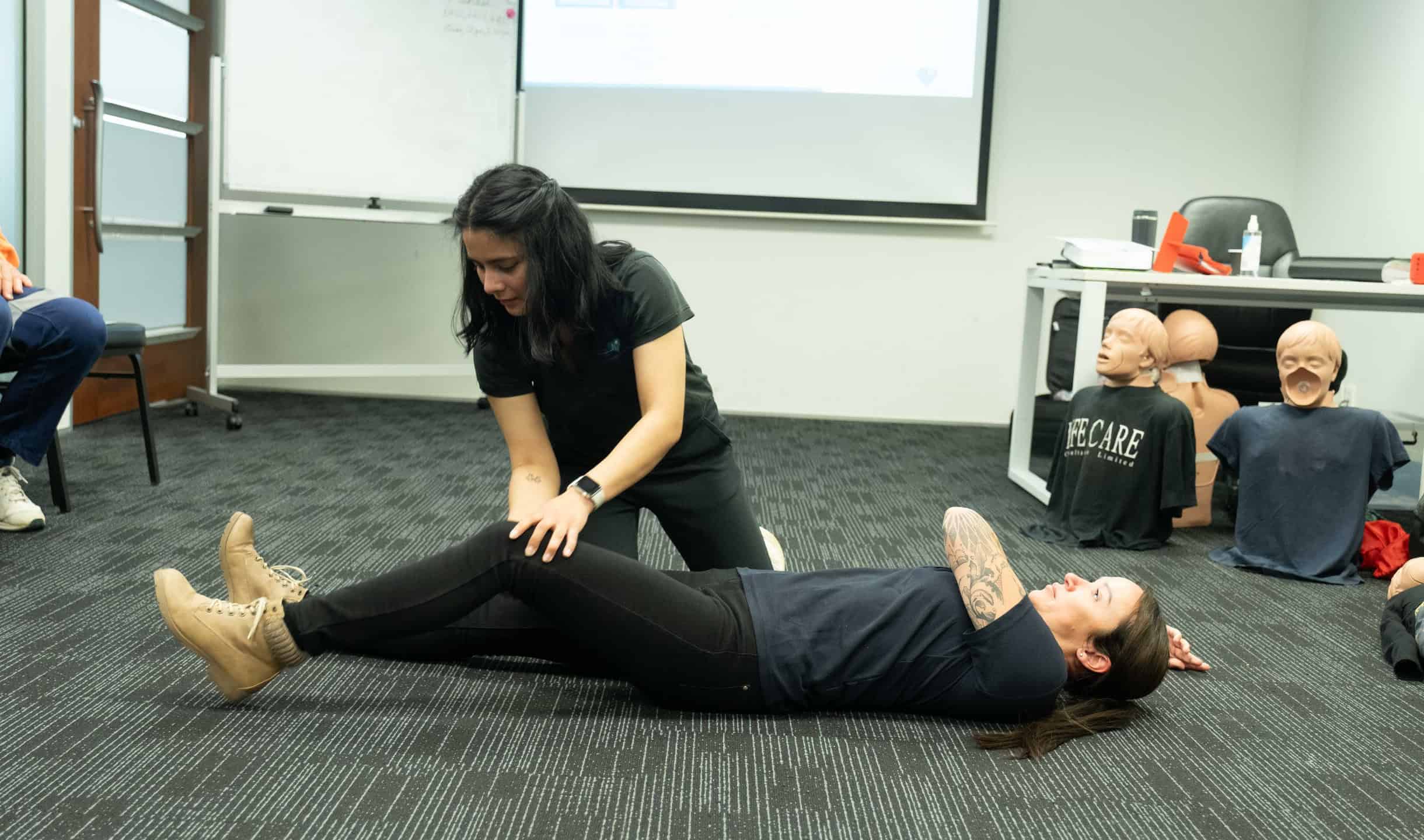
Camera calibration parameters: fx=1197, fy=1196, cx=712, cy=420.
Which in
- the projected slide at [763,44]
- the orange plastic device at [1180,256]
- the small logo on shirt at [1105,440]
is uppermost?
the projected slide at [763,44]

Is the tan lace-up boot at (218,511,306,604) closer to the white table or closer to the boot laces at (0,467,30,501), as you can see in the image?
the boot laces at (0,467,30,501)

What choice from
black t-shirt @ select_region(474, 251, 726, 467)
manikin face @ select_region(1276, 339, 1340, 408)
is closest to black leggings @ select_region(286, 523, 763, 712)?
black t-shirt @ select_region(474, 251, 726, 467)

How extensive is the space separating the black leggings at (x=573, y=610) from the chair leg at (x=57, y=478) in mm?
1469

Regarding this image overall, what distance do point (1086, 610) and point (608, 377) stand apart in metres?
0.78

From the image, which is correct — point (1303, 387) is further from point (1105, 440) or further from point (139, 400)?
point (139, 400)

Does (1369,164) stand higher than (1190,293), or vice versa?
(1369,164)

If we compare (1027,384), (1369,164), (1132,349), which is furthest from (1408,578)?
(1369,164)

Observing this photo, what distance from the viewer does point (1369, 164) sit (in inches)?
175

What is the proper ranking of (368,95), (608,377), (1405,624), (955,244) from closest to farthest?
(608,377), (1405,624), (368,95), (955,244)

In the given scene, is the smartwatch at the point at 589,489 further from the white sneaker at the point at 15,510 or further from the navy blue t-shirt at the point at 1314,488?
the navy blue t-shirt at the point at 1314,488

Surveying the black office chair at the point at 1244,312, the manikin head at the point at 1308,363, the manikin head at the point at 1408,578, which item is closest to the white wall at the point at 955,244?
the black office chair at the point at 1244,312

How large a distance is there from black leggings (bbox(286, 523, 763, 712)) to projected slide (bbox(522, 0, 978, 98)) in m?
3.71

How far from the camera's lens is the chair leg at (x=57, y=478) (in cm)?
265

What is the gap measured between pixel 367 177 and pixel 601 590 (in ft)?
11.0
